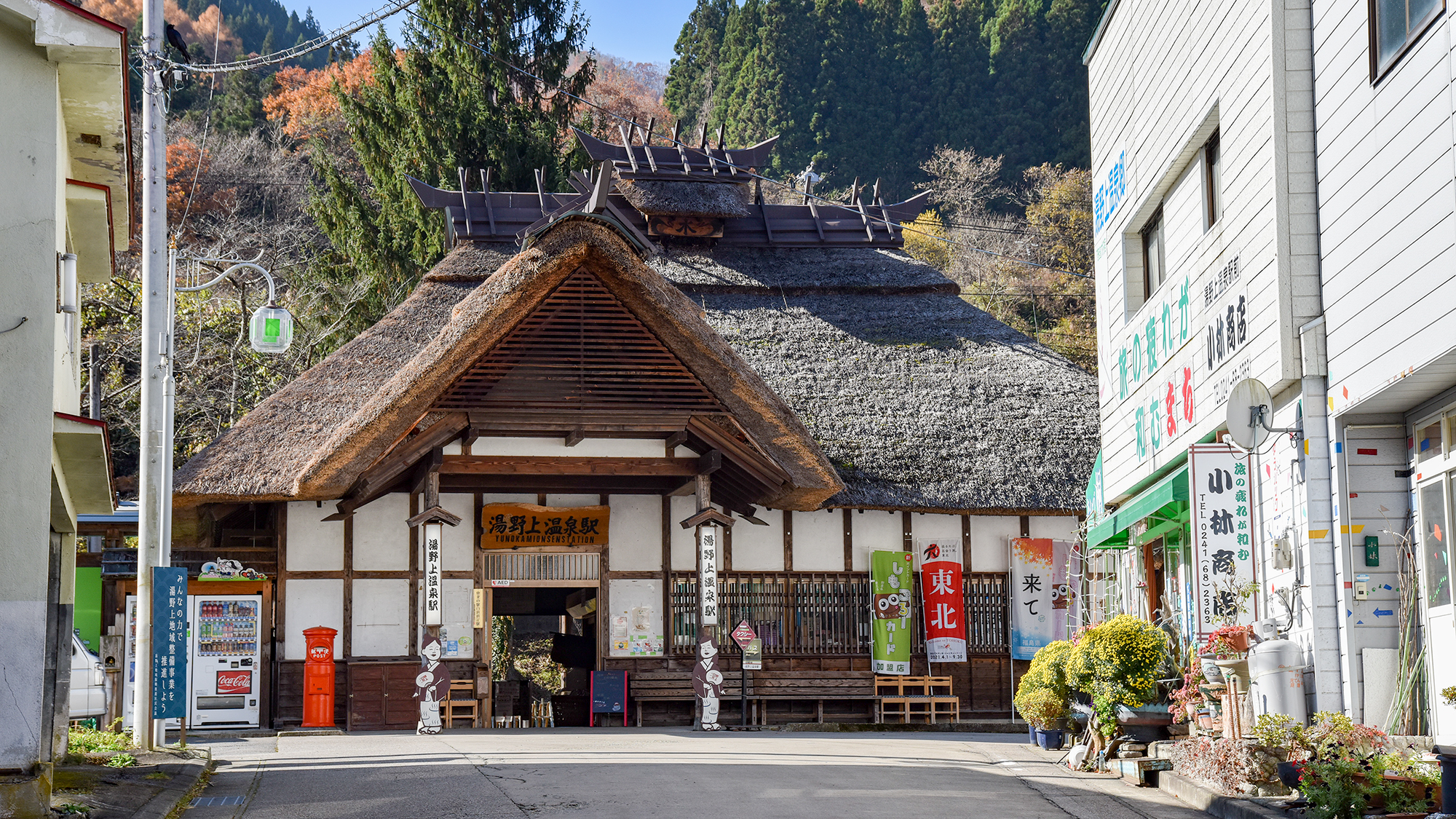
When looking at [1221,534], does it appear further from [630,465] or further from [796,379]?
[796,379]

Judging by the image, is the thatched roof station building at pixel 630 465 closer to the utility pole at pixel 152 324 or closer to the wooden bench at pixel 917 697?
the wooden bench at pixel 917 697

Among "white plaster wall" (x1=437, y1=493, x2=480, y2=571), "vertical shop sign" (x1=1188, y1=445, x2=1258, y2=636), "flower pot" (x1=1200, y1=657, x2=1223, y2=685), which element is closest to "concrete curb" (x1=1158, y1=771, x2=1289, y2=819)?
"flower pot" (x1=1200, y1=657, x2=1223, y2=685)

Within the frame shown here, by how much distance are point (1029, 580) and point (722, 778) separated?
30.0 feet

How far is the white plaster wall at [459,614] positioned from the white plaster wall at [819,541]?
424 centimetres

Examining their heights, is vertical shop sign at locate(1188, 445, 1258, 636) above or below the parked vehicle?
above

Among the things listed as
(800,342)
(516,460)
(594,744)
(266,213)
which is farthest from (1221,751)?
(266,213)

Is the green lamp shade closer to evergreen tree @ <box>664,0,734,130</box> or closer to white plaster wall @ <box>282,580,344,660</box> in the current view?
white plaster wall @ <box>282,580,344,660</box>

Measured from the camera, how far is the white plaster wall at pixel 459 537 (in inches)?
678

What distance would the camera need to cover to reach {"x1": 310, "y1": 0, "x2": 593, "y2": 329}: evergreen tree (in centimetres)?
2780

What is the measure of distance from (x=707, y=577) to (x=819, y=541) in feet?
8.19

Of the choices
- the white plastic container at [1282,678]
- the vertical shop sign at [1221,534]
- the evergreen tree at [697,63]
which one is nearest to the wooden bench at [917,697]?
the vertical shop sign at [1221,534]

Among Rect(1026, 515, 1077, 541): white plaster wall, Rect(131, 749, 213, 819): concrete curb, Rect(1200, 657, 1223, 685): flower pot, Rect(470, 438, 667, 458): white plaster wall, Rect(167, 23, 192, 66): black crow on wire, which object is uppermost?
Rect(167, 23, 192, 66): black crow on wire

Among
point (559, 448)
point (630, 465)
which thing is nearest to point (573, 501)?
point (559, 448)

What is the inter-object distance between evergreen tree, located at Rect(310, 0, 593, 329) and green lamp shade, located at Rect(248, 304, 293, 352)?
1498 centimetres
